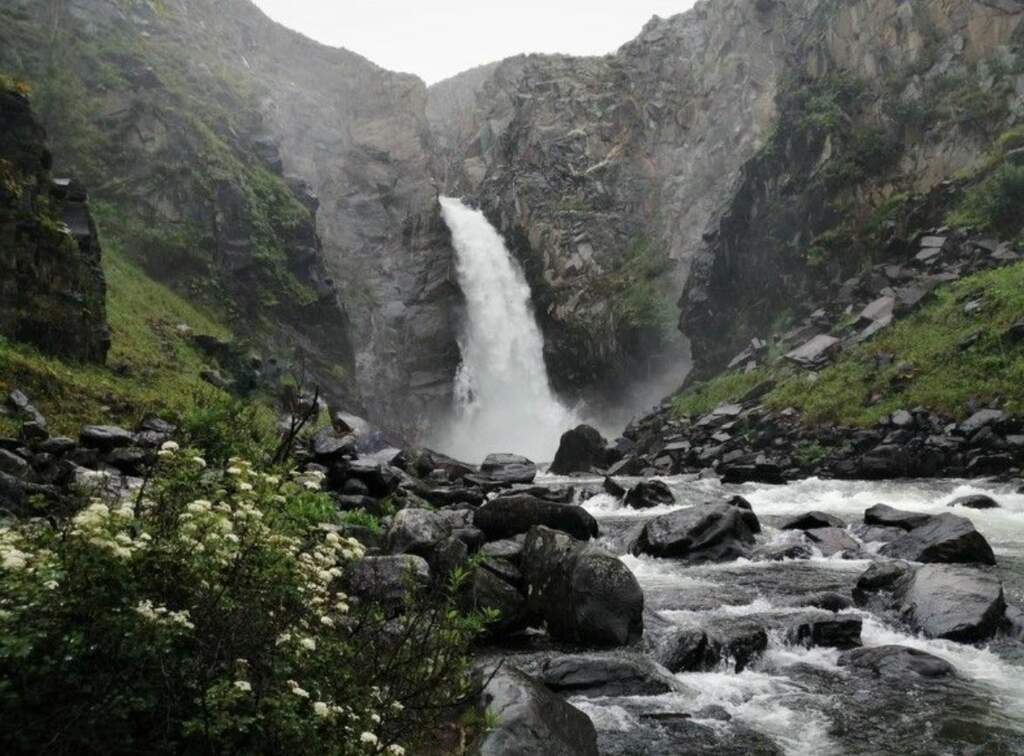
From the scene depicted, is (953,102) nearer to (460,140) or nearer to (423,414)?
(423,414)

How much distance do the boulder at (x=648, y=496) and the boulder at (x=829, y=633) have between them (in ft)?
34.7

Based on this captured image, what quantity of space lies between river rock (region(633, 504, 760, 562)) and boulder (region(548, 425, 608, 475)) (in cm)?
1778

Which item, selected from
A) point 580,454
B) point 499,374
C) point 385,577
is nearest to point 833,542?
point 385,577

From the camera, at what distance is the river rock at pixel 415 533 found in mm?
10234

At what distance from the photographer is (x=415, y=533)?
10.4 metres

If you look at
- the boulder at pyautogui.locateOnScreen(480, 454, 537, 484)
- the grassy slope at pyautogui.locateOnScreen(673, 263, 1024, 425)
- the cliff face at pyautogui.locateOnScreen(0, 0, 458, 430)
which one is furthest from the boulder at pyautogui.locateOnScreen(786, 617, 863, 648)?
the cliff face at pyautogui.locateOnScreen(0, 0, 458, 430)

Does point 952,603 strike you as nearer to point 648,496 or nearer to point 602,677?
point 602,677

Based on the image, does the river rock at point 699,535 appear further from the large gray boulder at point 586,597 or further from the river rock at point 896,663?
the river rock at point 896,663

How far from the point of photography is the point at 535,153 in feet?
191

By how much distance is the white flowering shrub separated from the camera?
3.27m

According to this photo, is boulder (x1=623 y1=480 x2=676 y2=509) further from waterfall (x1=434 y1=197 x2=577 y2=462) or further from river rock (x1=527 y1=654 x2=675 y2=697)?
waterfall (x1=434 y1=197 x2=577 y2=462)

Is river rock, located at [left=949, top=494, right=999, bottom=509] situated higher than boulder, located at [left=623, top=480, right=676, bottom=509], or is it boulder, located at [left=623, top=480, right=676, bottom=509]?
boulder, located at [left=623, top=480, right=676, bottom=509]

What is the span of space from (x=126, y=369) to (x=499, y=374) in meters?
34.5

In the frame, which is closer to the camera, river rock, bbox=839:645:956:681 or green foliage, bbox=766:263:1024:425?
river rock, bbox=839:645:956:681
